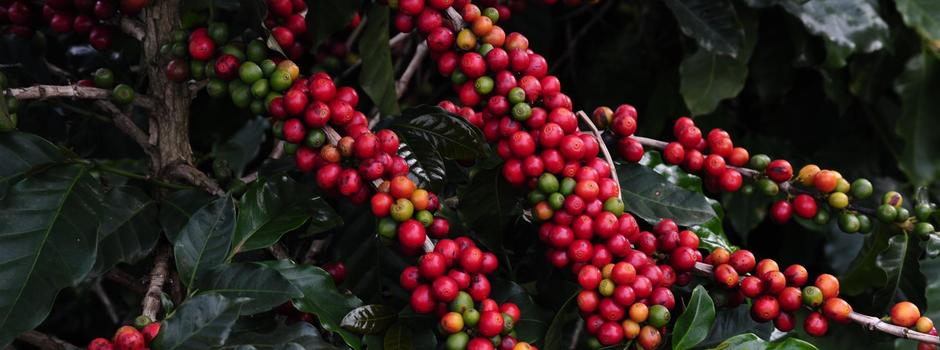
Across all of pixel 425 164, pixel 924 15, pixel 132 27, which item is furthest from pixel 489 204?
pixel 924 15

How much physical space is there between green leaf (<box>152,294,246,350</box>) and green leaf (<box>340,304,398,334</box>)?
0.36 feet

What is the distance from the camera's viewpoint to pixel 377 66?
1.16 m

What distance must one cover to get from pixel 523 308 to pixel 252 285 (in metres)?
0.29

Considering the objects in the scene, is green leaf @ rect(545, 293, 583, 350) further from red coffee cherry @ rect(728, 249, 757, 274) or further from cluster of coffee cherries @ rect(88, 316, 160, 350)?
cluster of coffee cherries @ rect(88, 316, 160, 350)

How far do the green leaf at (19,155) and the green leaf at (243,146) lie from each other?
43cm

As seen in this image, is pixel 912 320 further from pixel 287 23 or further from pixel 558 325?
pixel 287 23

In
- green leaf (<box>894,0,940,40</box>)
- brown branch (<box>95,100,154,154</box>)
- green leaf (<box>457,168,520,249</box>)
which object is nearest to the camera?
green leaf (<box>457,168,520,249</box>)

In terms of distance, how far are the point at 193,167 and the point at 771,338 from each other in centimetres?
73

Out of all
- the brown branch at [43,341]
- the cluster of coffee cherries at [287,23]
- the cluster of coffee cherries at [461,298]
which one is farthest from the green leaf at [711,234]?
the brown branch at [43,341]

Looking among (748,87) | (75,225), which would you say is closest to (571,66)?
(748,87)

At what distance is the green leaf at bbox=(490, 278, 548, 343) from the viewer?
2.95 feet

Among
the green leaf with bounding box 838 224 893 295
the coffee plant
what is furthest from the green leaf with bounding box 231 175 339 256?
the green leaf with bounding box 838 224 893 295

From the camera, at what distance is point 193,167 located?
1057mm

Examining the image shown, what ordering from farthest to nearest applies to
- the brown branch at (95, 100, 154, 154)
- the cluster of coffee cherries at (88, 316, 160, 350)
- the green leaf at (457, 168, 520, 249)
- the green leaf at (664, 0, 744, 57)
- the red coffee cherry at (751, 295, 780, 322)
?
the green leaf at (664, 0, 744, 57) → the brown branch at (95, 100, 154, 154) → the green leaf at (457, 168, 520, 249) → the red coffee cherry at (751, 295, 780, 322) → the cluster of coffee cherries at (88, 316, 160, 350)
